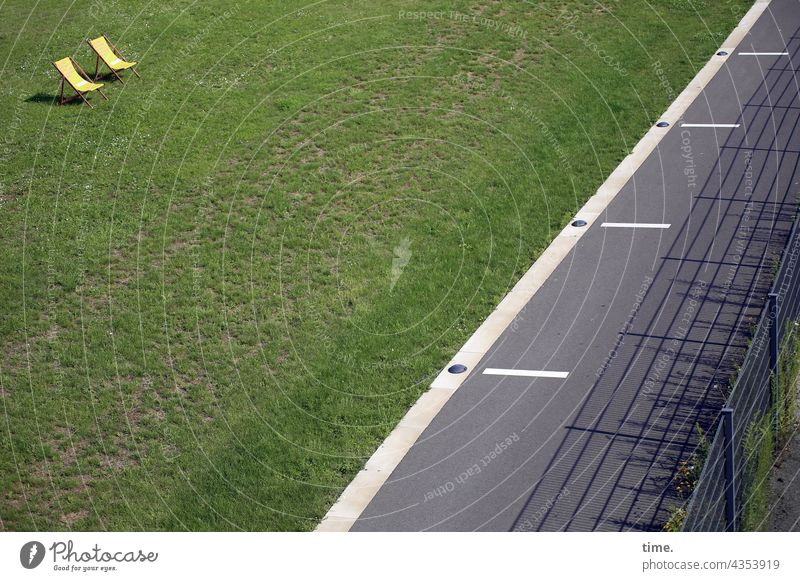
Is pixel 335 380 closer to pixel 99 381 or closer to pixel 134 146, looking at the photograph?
pixel 99 381

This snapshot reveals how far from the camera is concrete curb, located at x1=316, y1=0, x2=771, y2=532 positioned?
10.3m

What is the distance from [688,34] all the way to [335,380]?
12440 millimetres

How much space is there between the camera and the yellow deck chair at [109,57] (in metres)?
19.3

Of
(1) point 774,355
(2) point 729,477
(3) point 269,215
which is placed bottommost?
(1) point 774,355

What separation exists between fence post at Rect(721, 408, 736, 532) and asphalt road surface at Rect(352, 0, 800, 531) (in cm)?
74

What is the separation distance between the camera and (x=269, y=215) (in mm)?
15164

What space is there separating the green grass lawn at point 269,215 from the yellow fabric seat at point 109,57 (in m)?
0.46

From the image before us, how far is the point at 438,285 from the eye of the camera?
13.4 m

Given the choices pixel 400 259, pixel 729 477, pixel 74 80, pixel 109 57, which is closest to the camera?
pixel 729 477

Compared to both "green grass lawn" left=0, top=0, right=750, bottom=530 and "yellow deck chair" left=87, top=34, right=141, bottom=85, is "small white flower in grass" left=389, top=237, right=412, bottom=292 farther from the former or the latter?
"yellow deck chair" left=87, top=34, right=141, bottom=85

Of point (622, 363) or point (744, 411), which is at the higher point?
point (744, 411)

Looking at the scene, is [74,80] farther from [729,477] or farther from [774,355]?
[729,477]

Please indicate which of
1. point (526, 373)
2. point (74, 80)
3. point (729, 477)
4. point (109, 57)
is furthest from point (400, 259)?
point (109, 57)

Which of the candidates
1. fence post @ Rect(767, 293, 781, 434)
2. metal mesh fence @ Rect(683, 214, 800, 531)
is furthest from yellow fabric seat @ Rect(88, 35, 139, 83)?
fence post @ Rect(767, 293, 781, 434)
